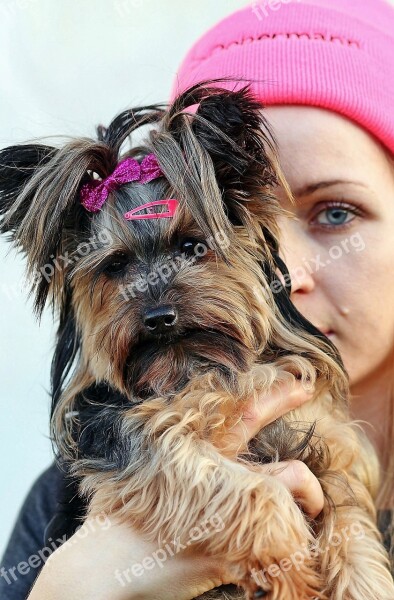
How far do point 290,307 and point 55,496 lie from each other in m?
1.07

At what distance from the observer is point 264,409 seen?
2.00m

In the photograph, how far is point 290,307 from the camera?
216 centimetres

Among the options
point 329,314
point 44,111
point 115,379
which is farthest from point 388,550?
point 44,111

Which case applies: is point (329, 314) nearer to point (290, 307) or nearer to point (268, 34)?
point (290, 307)

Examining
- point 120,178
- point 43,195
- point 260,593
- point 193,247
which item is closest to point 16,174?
point 43,195

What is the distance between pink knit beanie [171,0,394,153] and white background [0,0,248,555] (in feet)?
2.63

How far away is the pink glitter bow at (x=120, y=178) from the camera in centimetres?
203

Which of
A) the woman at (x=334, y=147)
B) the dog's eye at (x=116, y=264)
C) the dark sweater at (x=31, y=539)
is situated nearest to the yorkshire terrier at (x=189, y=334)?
the dog's eye at (x=116, y=264)

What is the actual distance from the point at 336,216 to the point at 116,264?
774mm

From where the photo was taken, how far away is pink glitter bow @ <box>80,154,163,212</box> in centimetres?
203

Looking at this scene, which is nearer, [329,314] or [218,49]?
[329,314]

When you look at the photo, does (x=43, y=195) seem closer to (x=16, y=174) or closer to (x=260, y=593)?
(x=16, y=174)

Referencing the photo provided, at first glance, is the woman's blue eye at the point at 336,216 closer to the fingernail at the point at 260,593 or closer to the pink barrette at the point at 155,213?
the pink barrette at the point at 155,213

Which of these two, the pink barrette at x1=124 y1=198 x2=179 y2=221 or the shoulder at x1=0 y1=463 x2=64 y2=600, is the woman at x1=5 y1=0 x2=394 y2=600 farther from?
the pink barrette at x1=124 y1=198 x2=179 y2=221
